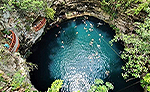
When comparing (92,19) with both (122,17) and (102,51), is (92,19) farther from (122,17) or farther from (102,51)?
(102,51)

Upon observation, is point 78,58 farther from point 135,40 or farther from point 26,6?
point 26,6

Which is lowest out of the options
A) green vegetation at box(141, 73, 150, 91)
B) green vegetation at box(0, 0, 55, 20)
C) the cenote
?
green vegetation at box(141, 73, 150, 91)

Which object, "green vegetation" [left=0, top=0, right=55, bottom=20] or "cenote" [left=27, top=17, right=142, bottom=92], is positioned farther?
"cenote" [left=27, top=17, right=142, bottom=92]

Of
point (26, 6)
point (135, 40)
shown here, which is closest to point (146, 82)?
point (135, 40)

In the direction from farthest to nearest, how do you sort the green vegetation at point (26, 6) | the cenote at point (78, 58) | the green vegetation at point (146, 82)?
1. the cenote at point (78, 58)
2. the green vegetation at point (26, 6)
3. the green vegetation at point (146, 82)

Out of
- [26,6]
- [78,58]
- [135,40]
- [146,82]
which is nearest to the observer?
[135,40]

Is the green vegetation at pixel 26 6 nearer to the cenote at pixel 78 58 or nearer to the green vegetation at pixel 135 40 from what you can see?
the cenote at pixel 78 58

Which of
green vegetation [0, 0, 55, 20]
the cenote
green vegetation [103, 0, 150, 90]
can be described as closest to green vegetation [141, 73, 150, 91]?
green vegetation [103, 0, 150, 90]

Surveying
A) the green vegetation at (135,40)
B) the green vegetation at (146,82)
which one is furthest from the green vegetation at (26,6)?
the green vegetation at (146,82)

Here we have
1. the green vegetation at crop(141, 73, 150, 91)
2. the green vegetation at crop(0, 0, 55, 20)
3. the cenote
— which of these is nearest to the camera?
the green vegetation at crop(141, 73, 150, 91)

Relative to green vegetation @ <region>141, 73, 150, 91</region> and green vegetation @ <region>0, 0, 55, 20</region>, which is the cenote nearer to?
green vegetation @ <region>141, 73, 150, 91</region>
